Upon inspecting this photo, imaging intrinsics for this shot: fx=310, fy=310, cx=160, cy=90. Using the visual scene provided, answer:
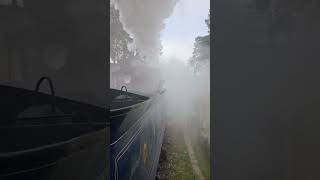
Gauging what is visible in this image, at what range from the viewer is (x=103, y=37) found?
7.38ft

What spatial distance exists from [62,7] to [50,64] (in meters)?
0.39

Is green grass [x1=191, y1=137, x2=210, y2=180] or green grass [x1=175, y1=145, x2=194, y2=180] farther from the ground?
green grass [x1=191, y1=137, x2=210, y2=180]

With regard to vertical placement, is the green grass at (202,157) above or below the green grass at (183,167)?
above

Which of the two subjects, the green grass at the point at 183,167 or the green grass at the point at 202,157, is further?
the green grass at the point at 202,157

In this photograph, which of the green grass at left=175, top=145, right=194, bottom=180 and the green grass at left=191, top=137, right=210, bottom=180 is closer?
the green grass at left=175, top=145, right=194, bottom=180

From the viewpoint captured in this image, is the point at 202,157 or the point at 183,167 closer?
the point at 183,167
